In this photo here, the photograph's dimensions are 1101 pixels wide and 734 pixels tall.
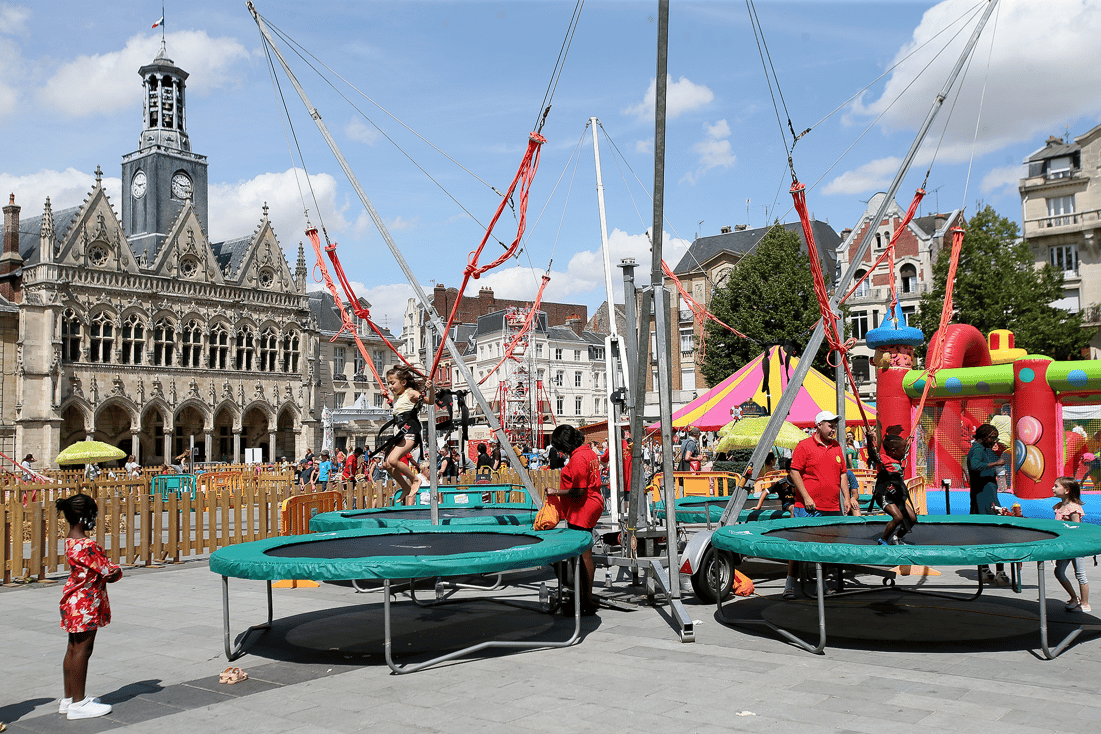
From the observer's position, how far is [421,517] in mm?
12883

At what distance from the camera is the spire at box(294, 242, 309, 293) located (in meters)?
58.2

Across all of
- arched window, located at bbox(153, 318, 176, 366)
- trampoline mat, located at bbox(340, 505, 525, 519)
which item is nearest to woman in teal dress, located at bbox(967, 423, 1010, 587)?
trampoline mat, located at bbox(340, 505, 525, 519)

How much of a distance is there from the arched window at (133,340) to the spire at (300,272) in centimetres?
1074

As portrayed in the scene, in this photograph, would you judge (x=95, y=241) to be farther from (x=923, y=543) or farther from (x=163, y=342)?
(x=923, y=543)

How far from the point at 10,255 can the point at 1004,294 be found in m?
46.2

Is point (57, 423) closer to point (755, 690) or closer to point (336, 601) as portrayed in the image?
point (336, 601)

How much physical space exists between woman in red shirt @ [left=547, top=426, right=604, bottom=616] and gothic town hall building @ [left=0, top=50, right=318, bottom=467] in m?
42.1

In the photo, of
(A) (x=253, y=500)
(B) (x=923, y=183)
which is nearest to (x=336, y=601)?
(A) (x=253, y=500)

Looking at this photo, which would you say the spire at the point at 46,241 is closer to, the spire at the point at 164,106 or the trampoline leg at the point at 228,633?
the spire at the point at 164,106

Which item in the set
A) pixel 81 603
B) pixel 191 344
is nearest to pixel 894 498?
pixel 81 603

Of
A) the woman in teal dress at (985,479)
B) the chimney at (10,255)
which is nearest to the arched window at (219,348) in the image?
the chimney at (10,255)

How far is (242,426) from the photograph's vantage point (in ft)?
176

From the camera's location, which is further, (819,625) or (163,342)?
(163,342)

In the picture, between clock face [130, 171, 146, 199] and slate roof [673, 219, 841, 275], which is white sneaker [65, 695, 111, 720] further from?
clock face [130, 171, 146, 199]
